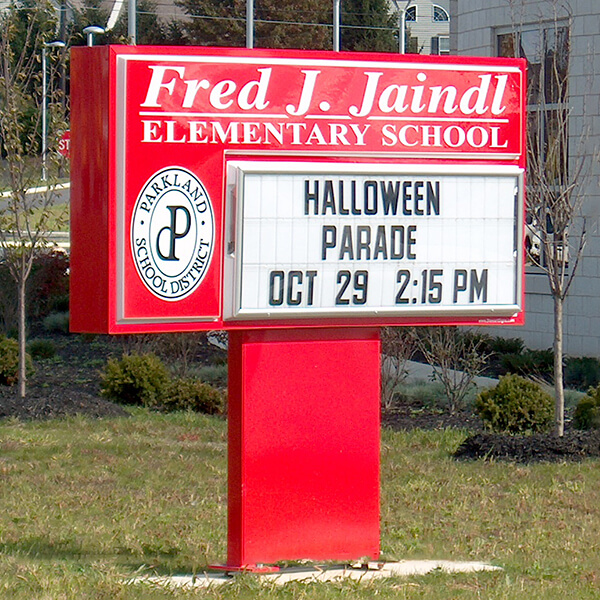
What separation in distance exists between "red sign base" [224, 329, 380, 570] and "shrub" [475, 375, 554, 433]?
5.19 meters

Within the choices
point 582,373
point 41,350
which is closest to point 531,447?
point 582,373

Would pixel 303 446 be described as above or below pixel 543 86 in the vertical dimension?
below

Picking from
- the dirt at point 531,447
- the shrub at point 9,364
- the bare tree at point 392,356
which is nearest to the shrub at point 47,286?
the shrub at point 9,364

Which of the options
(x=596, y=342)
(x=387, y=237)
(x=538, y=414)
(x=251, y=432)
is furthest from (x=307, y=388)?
(x=596, y=342)

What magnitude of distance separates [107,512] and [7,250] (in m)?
6.15

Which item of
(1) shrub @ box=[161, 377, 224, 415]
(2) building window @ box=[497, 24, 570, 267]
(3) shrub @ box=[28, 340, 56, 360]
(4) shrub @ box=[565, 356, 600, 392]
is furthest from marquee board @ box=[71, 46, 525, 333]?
(3) shrub @ box=[28, 340, 56, 360]

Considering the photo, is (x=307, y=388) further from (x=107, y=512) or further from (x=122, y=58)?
(x=107, y=512)

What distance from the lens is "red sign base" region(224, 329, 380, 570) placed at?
21.5 feet

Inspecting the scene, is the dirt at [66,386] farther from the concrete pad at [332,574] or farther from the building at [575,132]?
the concrete pad at [332,574]

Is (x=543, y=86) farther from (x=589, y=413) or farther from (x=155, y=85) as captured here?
(x=155, y=85)

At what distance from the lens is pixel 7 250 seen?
1412 cm

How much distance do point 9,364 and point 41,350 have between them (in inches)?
128

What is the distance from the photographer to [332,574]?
6.54 meters

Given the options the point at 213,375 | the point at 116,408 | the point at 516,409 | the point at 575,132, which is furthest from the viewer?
the point at 575,132
